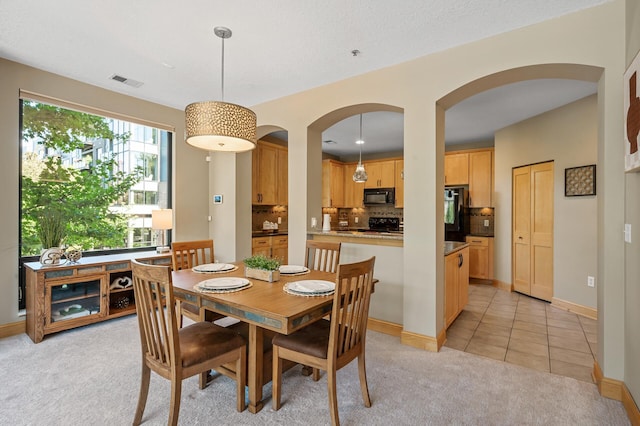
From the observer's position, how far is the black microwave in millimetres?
6828

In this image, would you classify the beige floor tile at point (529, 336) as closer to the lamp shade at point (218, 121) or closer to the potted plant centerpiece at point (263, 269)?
the potted plant centerpiece at point (263, 269)

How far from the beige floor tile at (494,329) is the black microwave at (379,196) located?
3.70m

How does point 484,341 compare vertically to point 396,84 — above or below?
below

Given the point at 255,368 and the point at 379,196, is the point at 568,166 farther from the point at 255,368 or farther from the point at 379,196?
the point at 255,368

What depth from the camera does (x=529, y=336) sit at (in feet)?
10.4

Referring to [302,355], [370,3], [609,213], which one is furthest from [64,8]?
[609,213]

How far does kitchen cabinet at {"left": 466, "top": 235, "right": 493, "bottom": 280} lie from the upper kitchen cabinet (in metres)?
3.71

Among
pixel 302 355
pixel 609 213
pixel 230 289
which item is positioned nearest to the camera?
pixel 302 355

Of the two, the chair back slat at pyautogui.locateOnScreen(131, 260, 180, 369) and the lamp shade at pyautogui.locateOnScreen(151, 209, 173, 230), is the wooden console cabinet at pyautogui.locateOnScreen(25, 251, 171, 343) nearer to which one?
the lamp shade at pyautogui.locateOnScreen(151, 209, 173, 230)

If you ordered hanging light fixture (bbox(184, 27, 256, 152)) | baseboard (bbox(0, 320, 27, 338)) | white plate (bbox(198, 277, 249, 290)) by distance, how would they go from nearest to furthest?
1. white plate (bbox(198, 277, 249, 290))
2. hanging light fixture (bbox(184, 27, 256, 152))
3. baseboard (bbox(0, 320, 27, 338))

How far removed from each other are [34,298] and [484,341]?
442 centimetres

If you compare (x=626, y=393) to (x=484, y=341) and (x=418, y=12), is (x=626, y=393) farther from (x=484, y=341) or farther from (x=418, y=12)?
(x=418, y=12)

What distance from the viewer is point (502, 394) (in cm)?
214

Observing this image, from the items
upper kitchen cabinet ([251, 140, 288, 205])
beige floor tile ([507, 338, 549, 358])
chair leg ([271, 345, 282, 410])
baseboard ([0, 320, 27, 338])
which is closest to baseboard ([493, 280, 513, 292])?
beige floor tile ([507, 338, 549, 358])
